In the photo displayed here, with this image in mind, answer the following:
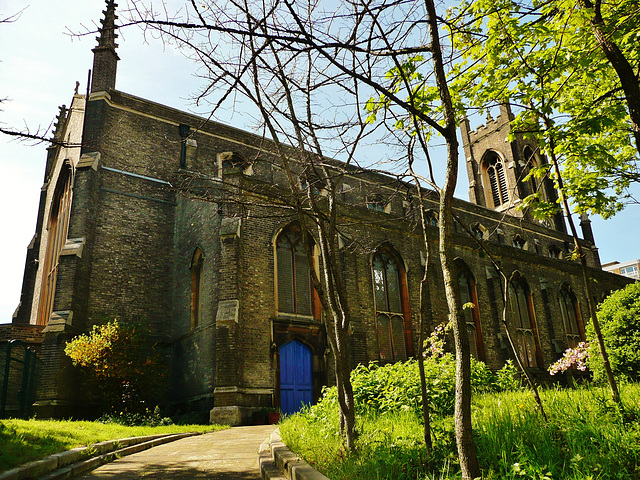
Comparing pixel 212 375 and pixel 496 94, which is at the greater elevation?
pixel 496 94

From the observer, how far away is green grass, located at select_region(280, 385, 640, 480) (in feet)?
11.9

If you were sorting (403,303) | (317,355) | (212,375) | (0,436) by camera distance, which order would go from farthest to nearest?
1. (403,303)
2. (317,355)
3. (212,375)
4. (0,436)

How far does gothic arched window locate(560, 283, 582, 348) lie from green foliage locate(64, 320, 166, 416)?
20.5 meters

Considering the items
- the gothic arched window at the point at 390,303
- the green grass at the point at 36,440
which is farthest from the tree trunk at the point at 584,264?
the gothic arched window at the point at 390,303

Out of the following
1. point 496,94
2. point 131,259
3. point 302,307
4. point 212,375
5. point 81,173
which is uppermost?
point 81,173

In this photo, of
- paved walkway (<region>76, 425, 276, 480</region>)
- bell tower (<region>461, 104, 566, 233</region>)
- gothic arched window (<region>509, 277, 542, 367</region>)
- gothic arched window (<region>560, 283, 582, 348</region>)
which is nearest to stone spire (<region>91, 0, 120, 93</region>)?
paved walkway (<region>76, 425, 276, 480</region>)

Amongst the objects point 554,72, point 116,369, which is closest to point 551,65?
point 554,72

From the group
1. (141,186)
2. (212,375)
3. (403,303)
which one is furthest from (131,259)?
(403,303)

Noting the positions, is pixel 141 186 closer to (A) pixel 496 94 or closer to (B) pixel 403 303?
(B) pixel 403 303

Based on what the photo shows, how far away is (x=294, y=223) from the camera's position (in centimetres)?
1642

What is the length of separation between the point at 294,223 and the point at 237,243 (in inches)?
94.2

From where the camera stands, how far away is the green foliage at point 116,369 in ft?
46.3

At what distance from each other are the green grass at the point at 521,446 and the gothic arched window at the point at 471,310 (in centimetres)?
1548

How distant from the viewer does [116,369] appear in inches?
556
